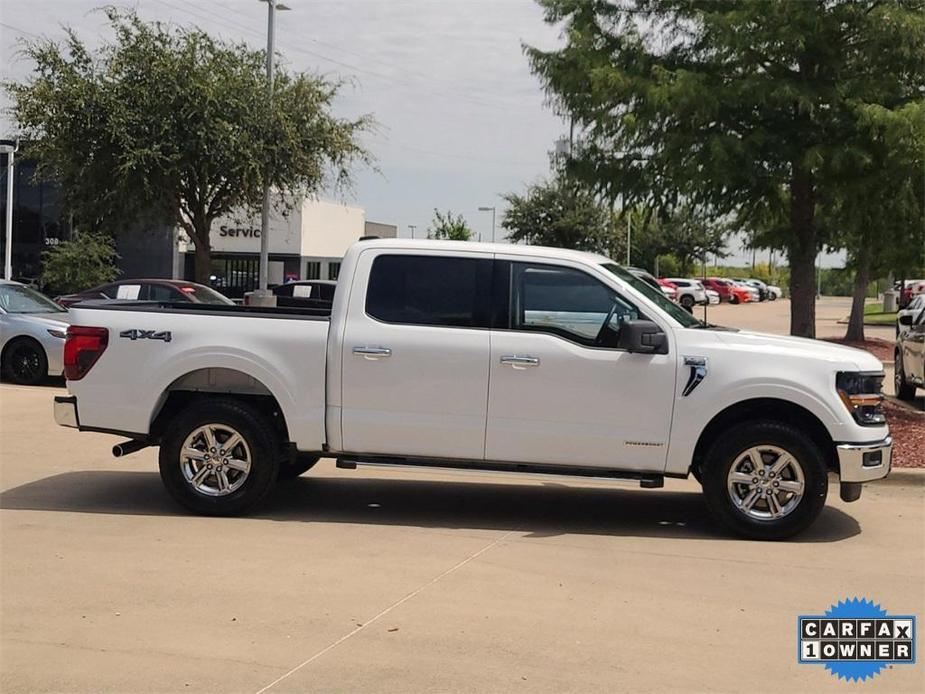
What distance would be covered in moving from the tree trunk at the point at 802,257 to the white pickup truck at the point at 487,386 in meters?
6.11

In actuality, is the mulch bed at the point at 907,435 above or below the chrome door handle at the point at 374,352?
below

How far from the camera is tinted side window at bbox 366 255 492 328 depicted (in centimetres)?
797

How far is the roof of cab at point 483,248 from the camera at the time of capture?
805cm

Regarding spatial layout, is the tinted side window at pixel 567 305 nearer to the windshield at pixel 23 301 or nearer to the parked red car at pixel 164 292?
the windshield at pixel 23 301

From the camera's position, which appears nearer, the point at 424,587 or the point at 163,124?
the point at 424,587

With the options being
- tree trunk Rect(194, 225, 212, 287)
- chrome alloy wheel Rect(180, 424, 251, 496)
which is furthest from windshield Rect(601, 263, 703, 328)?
tree trunk Rect(194, 225, 212, 287)

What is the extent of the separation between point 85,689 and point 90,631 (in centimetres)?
77

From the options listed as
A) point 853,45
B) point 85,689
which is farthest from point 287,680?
point 853,45

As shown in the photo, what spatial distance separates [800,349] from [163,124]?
21.8 metres

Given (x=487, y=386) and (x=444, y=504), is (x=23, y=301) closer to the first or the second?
(x=444, y=504)

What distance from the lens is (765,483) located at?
769cm

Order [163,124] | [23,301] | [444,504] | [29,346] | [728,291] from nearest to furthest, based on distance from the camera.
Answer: [444,504] → [29,346] → [23,301] → [163,124] → [728,291]

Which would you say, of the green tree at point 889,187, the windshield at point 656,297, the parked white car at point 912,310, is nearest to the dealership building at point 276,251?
the parked white car at point 912,310

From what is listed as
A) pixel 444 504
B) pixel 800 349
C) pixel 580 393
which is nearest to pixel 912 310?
pixel 800 349
